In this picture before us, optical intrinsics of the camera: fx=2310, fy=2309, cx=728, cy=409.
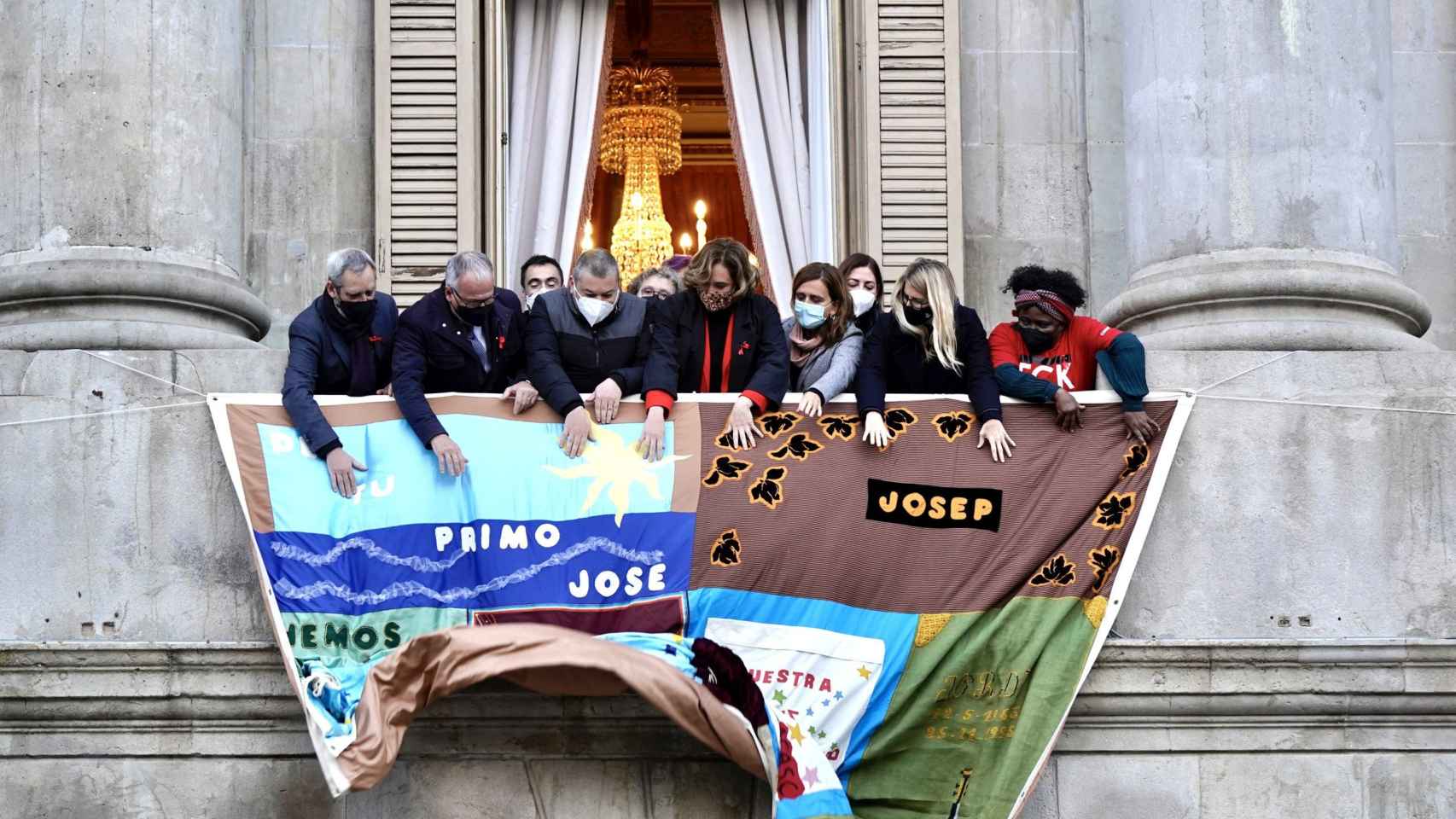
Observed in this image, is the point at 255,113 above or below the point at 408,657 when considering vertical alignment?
above

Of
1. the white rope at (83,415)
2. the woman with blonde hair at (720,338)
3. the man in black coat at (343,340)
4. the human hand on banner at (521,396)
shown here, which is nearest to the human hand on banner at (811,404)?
the woman with blonde hair at (720,338)

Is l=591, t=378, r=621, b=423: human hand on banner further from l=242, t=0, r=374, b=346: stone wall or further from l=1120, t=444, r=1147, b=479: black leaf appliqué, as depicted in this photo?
l=242, t=0, r=374, b=346: stone wall

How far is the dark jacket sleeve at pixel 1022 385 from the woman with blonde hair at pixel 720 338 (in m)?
1.03

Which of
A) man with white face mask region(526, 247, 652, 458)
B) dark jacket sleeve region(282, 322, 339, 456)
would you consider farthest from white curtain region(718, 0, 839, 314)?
dark jacket sleeve region(282, 322, 339, 456)

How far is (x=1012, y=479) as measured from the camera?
10.8m

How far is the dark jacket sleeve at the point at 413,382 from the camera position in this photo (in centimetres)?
1054

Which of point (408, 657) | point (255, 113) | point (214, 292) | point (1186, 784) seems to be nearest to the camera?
point (408, 657)

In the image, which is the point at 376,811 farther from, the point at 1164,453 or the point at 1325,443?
the point at 1325,443

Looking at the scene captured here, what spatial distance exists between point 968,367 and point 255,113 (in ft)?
16.5

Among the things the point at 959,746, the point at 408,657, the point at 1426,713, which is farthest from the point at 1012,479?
the point at 408,657

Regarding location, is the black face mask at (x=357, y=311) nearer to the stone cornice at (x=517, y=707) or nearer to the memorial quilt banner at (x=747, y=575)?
the memorial quilt banner at (x=747, y=575)

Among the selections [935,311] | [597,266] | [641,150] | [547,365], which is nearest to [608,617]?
[547,365]

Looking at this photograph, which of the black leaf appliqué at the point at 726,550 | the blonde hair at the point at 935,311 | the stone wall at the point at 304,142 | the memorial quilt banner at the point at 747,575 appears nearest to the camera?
the memorial quilt banner at the point at 747,575

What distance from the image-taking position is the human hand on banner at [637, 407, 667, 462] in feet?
34.8
